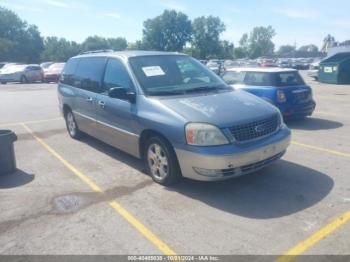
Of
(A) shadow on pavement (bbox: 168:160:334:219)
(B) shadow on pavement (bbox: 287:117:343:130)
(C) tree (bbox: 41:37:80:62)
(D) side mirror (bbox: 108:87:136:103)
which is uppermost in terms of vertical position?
(C) tree (bbox: 41:37:80:62)

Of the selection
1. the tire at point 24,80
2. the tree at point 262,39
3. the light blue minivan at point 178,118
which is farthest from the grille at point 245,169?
the tree at point 262,39

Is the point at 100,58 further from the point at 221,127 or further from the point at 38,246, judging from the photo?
the point at 38,246

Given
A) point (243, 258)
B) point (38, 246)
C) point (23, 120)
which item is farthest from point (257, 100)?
point (23, 120)

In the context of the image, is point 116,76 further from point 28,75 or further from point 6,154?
point 28,75

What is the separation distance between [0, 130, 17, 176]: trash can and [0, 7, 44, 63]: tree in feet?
236

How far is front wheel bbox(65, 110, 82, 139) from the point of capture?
25.3ft

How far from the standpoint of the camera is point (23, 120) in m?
10.7

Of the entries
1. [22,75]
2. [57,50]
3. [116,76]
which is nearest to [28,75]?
[22,75]

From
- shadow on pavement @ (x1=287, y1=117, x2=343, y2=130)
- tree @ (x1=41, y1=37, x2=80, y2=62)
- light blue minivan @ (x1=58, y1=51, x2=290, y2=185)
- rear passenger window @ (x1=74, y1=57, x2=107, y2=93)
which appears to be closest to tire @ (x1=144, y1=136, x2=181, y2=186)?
light blue minivan @ (x1=58, y1=51, x2=290, y2=185)

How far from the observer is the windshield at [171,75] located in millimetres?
5227

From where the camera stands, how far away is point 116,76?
5.74 metres

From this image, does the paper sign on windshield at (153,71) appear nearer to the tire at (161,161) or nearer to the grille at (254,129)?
the tire at (161,161)

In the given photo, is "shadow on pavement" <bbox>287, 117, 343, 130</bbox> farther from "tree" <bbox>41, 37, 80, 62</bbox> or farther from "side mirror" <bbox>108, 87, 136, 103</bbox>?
"tree" <bbox>41, 37, 80, 62</bbox>

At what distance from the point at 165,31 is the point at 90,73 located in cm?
9489
